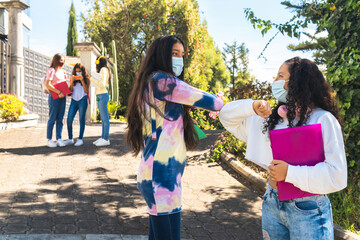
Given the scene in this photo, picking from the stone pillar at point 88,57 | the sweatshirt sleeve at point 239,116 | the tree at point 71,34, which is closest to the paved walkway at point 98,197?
the sweatshirt sleeve at point 239,116

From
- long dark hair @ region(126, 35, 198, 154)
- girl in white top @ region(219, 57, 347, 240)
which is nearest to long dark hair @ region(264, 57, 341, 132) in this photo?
girl in white top @ region(219, 57, 347, 240)

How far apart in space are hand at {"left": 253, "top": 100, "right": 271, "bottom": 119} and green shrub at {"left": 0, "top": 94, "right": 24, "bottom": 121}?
9.89m

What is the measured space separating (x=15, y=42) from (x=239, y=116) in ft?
39.8

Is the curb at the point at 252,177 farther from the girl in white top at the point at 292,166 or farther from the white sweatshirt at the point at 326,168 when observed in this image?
the white sweatshirt at the point at 326,168

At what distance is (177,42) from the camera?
7.52 ft

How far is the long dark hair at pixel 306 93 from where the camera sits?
1.96 m

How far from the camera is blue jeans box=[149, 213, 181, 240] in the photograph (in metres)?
2.16

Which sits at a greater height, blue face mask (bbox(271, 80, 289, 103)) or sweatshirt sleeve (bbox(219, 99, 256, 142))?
blue face mask (bbox(271, 80, 289, 103))

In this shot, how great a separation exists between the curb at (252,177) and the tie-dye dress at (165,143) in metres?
2.35

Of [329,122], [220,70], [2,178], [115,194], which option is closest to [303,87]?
[329,122]

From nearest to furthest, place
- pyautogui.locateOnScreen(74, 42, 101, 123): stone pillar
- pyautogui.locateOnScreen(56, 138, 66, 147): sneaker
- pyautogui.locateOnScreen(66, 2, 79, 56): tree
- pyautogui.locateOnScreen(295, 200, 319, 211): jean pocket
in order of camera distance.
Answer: pyautogui.locateOnScreen(295, 200, 319, 211): jean pocket, pyautogui.locateOnScreen(56, 138, 66, 147): sneaker, pyautogui.locateOnScreen(74, 42, 101, 123): stone pillar, pyautogui.locateOnScreen(66, 2, 79, 56): tree

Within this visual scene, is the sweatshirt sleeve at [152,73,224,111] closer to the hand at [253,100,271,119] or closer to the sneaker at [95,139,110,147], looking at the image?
the hand at [253,100,271,119]

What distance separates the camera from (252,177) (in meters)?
5.97

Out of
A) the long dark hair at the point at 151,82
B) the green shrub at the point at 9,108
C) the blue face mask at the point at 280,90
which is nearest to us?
the blue face mask at the point at 280,90
